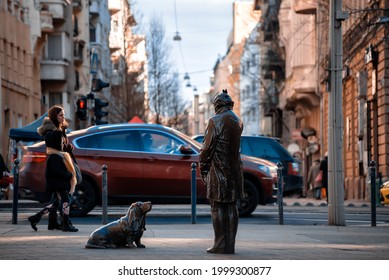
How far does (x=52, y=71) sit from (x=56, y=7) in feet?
11.4

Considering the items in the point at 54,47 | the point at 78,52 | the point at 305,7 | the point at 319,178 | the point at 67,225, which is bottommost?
the point at 67,225

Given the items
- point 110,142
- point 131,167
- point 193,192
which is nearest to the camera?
point 193,192

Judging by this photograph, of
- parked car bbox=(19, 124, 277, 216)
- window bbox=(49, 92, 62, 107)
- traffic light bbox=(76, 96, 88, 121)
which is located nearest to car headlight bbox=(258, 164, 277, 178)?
parked car bbox=(19, 124, 277, 216)

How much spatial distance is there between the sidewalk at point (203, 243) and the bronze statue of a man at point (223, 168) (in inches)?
11.0

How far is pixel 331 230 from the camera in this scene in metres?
18.1

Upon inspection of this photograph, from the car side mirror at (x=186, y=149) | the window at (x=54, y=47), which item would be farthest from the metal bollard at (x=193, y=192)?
the window at (x=54, y=47)

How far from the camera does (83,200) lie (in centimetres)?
2142

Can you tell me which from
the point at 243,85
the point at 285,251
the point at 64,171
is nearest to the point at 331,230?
the point at 64,171

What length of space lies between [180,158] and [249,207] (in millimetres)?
1605

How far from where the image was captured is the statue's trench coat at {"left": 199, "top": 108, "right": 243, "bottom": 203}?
12172mm

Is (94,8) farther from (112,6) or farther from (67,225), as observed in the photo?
(67,225)

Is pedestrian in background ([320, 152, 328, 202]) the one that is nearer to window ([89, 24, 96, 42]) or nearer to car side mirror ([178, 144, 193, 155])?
car side mirror ([178, 144, 193, 155])

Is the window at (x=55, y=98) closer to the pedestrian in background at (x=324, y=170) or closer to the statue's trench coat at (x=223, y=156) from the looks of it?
the pedestrian in background at (x=324, y=170)

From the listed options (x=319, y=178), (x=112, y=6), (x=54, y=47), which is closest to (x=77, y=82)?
(x=54, y=47)
